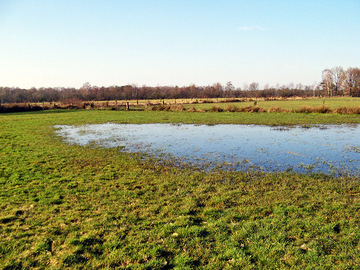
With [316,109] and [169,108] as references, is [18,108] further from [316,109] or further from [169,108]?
[316,109]

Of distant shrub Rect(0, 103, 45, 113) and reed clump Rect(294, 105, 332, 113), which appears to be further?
distant shrub Rect(0, 103, 45, 113)

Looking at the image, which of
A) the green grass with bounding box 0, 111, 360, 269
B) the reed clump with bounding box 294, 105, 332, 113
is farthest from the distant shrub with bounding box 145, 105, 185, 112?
the green grass with bounding box 0, 111, 360, 269

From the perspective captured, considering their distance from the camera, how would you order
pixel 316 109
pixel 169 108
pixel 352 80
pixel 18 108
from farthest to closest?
pixel 352 80, pixel 18 108, pixel 169 108, pixel 316 109

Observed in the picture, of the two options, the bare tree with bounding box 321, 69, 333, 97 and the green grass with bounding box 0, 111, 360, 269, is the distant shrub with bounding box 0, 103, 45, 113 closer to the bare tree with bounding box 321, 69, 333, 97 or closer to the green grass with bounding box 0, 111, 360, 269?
the green grass with bounding box 0, 111, 360, 269

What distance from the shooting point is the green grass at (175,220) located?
4.55m

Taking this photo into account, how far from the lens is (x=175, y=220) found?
609cm

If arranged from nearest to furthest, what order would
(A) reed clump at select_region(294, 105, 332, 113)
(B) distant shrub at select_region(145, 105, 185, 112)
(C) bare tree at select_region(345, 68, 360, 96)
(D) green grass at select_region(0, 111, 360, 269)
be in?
(D) green grass at select_region(0, 111, 360, 269)
(A) reed clump at select_region(294, 105, 332, 113)
(B) distant shrub at select_region(145, 105, 185, 112)
(C) bare tree at select_region(345, 68, 360, 96)

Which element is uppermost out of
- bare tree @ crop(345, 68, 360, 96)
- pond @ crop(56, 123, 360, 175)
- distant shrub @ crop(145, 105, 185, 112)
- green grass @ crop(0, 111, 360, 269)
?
bare tree @ crop(345, 68, 360, 96)

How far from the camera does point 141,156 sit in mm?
13305

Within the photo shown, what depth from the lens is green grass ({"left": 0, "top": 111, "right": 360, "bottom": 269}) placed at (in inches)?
179

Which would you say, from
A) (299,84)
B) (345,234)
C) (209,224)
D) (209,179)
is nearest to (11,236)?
(209,224)

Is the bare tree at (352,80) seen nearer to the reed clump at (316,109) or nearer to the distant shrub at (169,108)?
the reed clump at (316,109)

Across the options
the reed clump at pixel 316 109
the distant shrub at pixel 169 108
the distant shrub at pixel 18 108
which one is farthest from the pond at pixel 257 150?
the distant shrub at pixel 18 108

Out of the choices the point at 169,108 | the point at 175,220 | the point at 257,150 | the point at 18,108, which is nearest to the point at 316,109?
the point at 169,108
